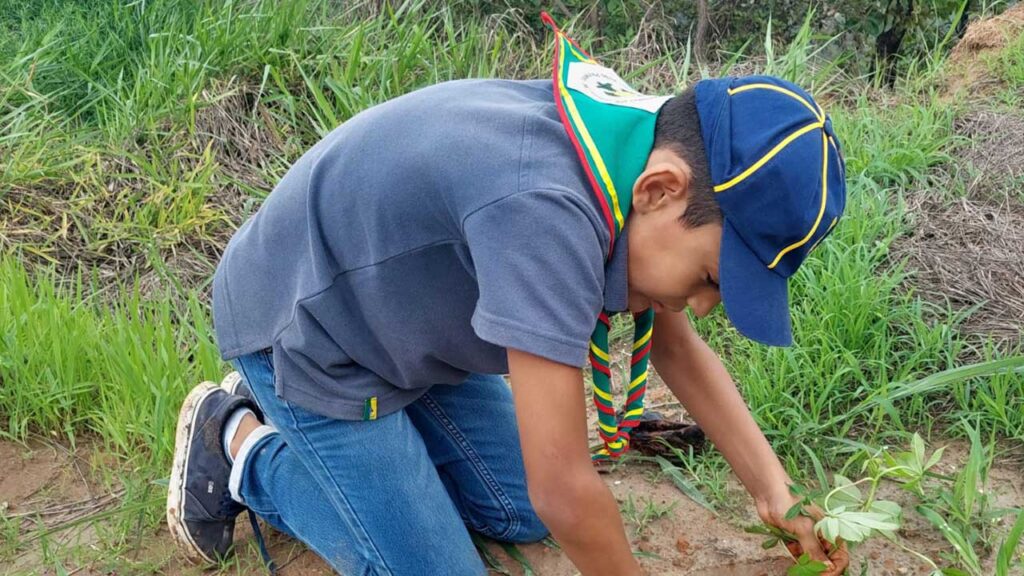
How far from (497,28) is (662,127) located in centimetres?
289

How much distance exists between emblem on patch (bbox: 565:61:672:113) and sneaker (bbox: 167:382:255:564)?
3.79 feet

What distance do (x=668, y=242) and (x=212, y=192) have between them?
2.35 metres

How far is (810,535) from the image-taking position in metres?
1.94

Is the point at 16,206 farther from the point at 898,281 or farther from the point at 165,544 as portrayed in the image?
the point at 898,281

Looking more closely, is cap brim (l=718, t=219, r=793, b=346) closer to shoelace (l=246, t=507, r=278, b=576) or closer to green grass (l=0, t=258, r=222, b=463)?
shoelace (l=246, t=507, r=278, b=576)

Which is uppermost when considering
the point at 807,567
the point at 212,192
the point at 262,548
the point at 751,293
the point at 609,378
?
the point at 751,293

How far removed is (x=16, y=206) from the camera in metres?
3.37

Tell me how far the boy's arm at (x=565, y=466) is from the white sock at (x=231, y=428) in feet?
3.12

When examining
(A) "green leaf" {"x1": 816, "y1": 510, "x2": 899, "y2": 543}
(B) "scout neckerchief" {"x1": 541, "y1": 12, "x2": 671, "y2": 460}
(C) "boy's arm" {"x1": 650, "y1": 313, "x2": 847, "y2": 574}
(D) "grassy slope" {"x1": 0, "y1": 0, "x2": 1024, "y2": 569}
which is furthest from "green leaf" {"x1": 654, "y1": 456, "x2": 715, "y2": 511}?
(B) "scout neckerchief" {"x1": 541, "y1": 12, "x2": 671, "y2": 460}

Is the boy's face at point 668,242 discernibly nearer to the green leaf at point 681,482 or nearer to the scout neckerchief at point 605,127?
the scout neckerchief at point 605,127

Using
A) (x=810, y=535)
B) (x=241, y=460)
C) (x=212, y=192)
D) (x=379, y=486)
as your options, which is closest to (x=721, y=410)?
(x=810, y=535)

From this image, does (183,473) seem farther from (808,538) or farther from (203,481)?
(808,538)

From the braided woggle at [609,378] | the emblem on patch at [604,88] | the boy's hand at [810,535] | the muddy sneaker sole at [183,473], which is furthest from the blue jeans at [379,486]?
the emblem on patch at [604,88]

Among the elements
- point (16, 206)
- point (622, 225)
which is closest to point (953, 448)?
point (622, 225)
